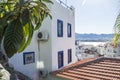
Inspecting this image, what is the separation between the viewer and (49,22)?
1506 cm

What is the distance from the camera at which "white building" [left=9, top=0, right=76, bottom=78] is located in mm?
14082

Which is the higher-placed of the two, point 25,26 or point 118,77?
point 25,26

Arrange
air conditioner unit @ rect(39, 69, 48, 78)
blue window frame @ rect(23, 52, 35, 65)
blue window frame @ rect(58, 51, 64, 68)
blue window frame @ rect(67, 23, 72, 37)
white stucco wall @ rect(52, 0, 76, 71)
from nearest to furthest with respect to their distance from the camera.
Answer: blue window frame @ rect(23, 52, 35, 65) → air conditioner unit @ rect(39, 69, 48, 78) → white stucco wall @ rect(52, 0, 76, 71) → blue window frame @ rect(58, 51, 64, 68) → blue window frame @ rect(67, 23, 72, 37)

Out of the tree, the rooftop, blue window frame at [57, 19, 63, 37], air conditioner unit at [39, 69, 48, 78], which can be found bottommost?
air conditioner unit at [39, 69, 48, 78]

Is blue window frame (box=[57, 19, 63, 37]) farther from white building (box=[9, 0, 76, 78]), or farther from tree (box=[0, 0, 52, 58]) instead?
tree (box=[0, 0, 52, 58])

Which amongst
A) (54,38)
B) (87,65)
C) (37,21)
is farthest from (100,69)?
(37,21)

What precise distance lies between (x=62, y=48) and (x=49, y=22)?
3.45 meters

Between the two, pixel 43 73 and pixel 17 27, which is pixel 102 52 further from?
pixel 17 27

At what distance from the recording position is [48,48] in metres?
15.3

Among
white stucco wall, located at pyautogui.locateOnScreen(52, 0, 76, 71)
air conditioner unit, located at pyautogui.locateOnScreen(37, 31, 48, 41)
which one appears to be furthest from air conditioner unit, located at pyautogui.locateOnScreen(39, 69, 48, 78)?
air conditioner unit, located at pyautogui.locateOnScreen(37, 31, 48, 41)

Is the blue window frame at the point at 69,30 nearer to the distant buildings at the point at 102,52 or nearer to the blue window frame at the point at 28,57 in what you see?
the blue window frame at the point at 28,57

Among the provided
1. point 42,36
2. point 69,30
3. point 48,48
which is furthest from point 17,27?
point 69,30

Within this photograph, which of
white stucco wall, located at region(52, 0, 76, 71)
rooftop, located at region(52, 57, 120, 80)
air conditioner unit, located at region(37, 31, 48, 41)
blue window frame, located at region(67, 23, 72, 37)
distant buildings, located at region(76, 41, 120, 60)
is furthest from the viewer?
distant buildings, located at region(76, 41, 120, 60)

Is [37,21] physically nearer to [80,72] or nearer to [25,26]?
[25,26]
